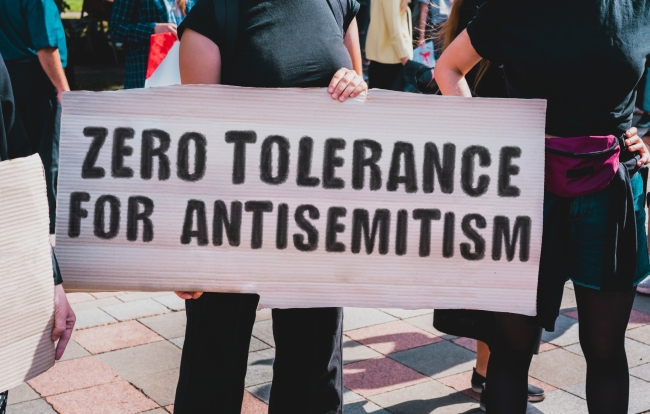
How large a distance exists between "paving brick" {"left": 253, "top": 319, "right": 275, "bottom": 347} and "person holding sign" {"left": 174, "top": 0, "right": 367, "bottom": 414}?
138 cm

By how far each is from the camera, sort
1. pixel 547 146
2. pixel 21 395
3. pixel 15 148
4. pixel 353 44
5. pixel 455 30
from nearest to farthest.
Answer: pixel 15 148 → pixel 547 146 → pixel 353 44 → pixel 455 30 → pixel 21 395

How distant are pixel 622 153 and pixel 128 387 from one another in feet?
7.29

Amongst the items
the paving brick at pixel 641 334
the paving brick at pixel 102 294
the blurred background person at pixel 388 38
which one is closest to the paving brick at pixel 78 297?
the paving brick at pixel 102 294

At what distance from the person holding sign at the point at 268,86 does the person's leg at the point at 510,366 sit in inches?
19.6

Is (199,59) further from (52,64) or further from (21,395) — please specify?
(52,64)

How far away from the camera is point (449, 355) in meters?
3.92

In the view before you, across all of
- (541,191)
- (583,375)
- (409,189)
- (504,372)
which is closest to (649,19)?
(541,191)

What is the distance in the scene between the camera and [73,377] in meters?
3.60

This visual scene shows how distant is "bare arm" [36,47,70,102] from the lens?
5.27 metres

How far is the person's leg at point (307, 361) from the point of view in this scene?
2.56 meters

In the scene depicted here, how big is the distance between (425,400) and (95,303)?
2.03m

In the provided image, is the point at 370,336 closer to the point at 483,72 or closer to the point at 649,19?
the point at 483,72

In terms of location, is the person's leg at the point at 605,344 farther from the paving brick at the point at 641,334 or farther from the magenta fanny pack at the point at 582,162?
the paving brick at the point at 641,334

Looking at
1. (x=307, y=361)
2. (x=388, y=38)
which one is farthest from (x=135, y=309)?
(x=388, y=38)
